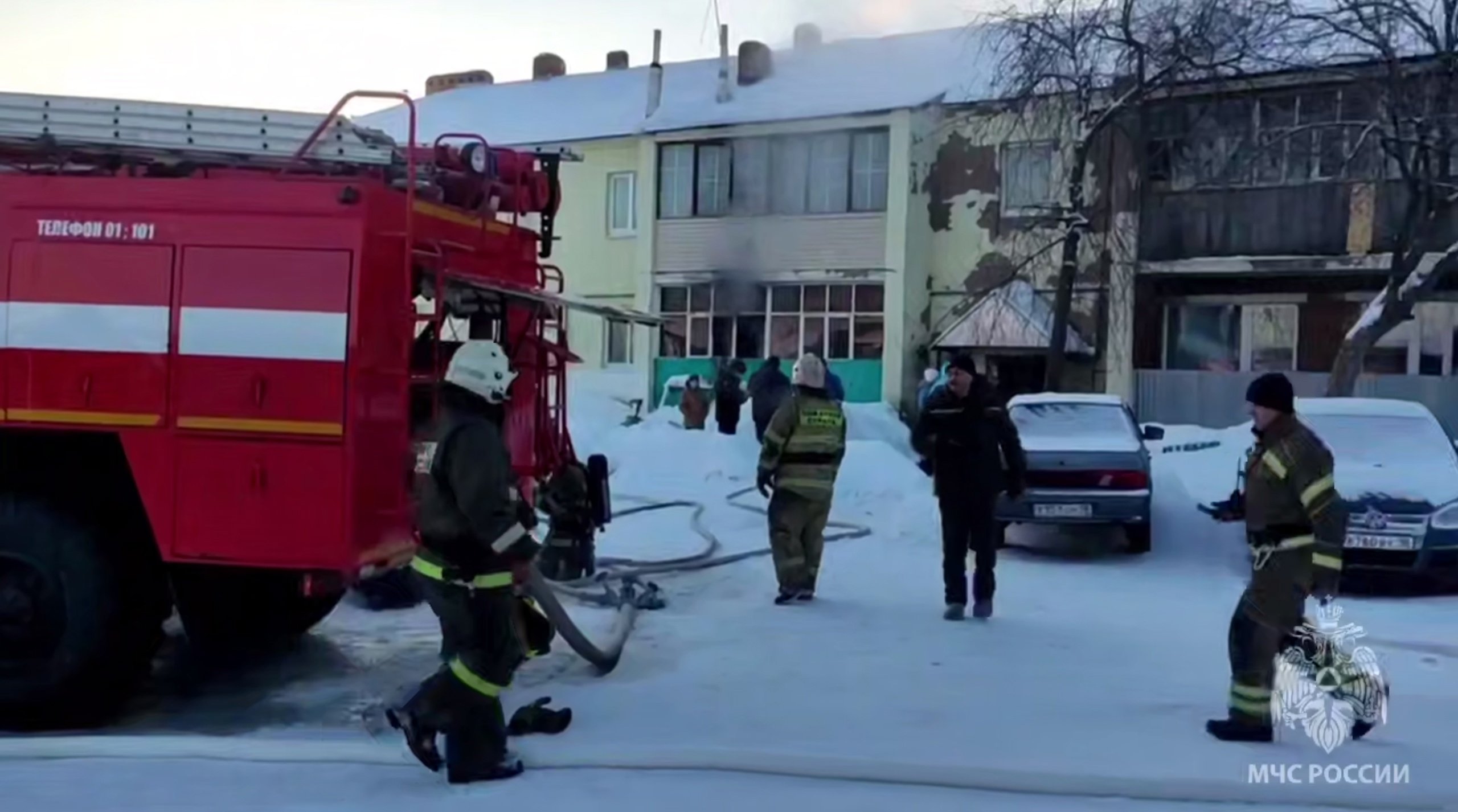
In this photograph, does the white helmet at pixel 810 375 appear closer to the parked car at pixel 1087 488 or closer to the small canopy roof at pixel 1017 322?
the parked car at pixel 1087 488

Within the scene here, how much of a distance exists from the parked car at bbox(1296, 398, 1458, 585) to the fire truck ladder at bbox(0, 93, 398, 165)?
7.76 metres

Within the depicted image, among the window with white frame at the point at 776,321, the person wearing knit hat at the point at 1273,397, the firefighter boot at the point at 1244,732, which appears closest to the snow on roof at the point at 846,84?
the window with white frame at the point at 776,321

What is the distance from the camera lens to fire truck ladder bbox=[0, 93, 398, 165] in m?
6.25

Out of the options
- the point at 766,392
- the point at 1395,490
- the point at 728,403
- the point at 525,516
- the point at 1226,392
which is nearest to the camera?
the point at 525,516

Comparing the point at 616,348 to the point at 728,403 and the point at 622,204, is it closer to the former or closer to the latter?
the point at 622,204

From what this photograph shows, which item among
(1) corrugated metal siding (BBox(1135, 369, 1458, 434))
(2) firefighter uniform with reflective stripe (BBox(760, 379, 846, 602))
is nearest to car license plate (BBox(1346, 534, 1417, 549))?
(2) firefighter uniform with reflective stripe (BBox(760, 379, 846, 602))

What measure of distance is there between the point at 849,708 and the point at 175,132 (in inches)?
158

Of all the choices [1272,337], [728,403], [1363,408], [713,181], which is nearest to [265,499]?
[1363,408]

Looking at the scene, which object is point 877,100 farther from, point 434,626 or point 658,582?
point 434,626

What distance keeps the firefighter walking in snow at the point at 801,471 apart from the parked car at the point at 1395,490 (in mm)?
3962

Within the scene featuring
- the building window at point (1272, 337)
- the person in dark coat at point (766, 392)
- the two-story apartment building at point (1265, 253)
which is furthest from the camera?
the building window at point (1272, 337)

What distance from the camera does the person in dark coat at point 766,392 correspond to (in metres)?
18.3

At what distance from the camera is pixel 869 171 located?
2702cm

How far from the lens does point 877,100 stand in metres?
26.9
